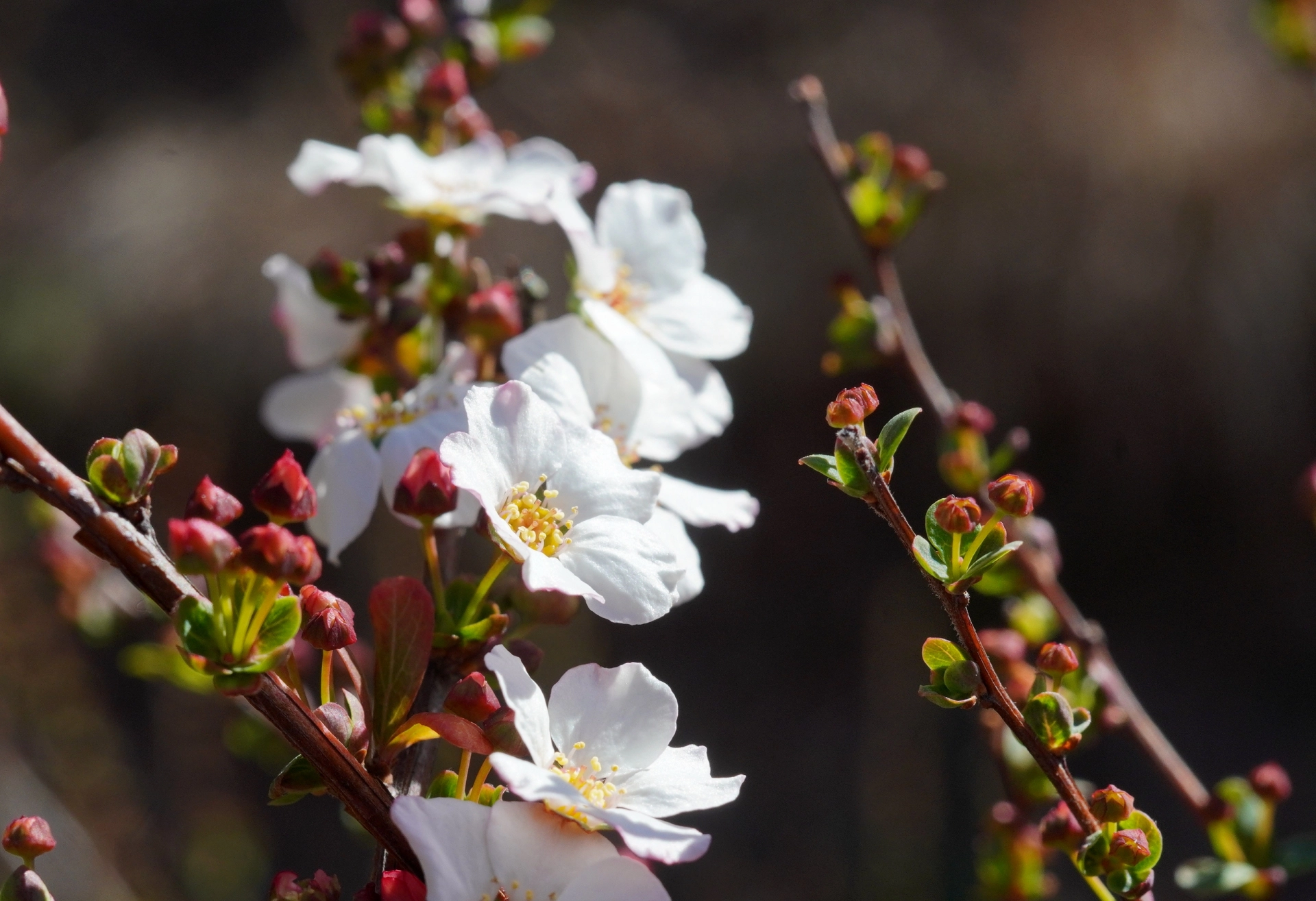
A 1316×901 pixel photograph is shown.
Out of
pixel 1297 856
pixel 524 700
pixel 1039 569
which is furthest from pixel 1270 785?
pixel 524 700

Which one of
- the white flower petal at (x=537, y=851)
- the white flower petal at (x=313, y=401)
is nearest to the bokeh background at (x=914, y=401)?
the white flower petal at (x=313, y=401)

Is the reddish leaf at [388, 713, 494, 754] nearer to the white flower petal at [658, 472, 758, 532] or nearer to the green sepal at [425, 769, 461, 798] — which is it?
the green sepal at [425, 769, 461, 798]

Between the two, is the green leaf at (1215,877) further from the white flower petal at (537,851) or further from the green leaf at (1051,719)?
the white flower petal at (537,851)

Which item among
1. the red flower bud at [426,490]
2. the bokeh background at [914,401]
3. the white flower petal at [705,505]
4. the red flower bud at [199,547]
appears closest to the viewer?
the red flower bud at [199,547]

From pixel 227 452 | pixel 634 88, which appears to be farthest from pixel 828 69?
pixel 227 452

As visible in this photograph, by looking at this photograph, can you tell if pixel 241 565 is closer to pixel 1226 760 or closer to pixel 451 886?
pixel 451 886

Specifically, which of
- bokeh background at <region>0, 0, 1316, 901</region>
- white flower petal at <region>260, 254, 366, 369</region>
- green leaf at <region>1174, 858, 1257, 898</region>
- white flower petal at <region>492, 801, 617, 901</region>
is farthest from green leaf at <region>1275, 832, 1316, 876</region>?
bokeh background at <region>0, 0, 1316, 901</region>

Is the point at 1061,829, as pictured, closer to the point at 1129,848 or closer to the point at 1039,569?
the point at 1129,848
